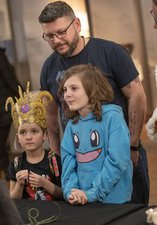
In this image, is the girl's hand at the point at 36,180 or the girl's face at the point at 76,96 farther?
the girl's hand at the point at 36,180

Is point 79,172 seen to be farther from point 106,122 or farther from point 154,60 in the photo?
point 154,60

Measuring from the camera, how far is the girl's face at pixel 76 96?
11.5 feet

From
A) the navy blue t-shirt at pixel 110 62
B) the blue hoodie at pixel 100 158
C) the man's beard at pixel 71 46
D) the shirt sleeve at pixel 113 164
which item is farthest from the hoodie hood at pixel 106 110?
the man's beard at pixel 71 46

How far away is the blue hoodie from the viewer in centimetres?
339

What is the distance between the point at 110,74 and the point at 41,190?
72cm

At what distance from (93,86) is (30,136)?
55 cm

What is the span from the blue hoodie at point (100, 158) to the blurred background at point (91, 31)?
590 centimetres

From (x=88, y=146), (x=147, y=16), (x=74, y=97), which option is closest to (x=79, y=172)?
(x=88, y=146)

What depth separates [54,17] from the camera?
3.76 metres

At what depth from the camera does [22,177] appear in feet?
12.5

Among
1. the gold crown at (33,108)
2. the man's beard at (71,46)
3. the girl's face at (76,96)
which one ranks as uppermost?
the man's beard at (71,46)

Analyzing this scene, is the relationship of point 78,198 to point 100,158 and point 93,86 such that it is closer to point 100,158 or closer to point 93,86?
point 100,158

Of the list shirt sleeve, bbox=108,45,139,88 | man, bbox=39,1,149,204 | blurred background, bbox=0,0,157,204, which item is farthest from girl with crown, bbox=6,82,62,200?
blurred background, bbox=0,0,157,204

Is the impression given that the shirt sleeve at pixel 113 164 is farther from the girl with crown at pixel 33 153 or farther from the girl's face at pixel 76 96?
the girl with crown at pixel 33 153
